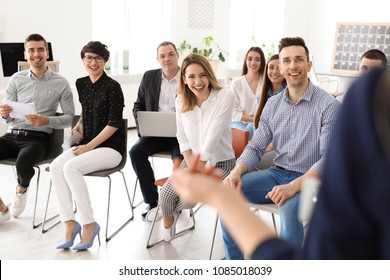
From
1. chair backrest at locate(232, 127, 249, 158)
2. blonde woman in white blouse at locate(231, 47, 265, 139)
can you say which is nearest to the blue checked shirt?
chair backrest at locate(232, 127, 249, 158)

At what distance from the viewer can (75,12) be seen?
279 inches

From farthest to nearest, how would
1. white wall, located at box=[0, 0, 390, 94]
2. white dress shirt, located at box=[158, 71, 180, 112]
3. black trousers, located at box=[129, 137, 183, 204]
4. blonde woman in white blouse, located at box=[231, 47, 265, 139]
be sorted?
white wall, located at box=[0, 0, 390, 94], blonde woman in white blouse, located at box=[231, 47, 265, 139], white dress shirt, located at box=[158, 71, 180, 112], black trousers, located at box=[129, 137, 183, 204]

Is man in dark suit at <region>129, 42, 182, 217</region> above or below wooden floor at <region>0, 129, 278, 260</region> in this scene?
above

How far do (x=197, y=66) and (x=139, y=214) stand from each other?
1376mm

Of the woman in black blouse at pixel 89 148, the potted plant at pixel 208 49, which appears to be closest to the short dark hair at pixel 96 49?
the woman in black blouse at pixel 89 148

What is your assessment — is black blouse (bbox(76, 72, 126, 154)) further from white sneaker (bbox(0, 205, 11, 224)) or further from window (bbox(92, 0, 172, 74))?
window (bbox(92, 0, 172, 74))

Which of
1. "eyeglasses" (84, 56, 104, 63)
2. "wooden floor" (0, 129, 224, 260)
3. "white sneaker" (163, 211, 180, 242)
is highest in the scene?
"eyeglasses" (84, 56, 104, 63)

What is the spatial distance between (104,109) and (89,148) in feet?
1.00

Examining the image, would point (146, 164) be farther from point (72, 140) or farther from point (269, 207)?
point (269, 207)

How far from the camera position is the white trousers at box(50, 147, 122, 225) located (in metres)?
3.54

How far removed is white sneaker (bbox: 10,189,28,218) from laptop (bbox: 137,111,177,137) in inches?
39.8

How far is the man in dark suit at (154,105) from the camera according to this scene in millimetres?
4152

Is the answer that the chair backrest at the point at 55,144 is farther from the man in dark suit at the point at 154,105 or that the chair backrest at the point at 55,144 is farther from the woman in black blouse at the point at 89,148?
the man in dark suit at the point at 154,105

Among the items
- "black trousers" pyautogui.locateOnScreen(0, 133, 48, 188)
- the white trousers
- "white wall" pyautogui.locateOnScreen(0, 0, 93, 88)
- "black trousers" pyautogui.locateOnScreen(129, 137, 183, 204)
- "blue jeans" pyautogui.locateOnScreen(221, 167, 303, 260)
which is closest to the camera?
"blue jeans" pyautogui.locateOnScreen(221, 167, 303, 260)
